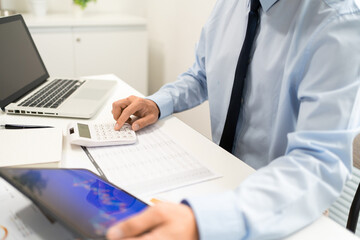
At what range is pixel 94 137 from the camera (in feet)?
2.83

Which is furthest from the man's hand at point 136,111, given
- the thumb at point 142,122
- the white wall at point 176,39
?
the white wall at point 176,39

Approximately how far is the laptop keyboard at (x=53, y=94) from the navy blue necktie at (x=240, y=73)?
54cm

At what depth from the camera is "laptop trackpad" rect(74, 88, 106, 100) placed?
117 centimetres

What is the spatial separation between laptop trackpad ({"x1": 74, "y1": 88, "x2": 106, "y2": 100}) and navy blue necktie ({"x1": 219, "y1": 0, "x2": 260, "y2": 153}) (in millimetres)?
470

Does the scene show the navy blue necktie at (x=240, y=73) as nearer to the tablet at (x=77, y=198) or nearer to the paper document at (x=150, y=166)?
the paper document at (x=150, y=166)

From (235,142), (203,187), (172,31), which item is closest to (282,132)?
(235,142)

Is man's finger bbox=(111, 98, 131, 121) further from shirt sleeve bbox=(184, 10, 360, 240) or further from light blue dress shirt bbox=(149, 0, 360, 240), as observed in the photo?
shirt sleeve bbox=(184, 10, 360, 240)

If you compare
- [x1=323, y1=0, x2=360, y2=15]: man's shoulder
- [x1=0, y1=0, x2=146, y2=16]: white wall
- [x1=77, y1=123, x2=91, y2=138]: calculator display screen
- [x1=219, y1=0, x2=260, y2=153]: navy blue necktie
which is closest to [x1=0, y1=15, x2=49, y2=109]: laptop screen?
[x1=77, y1=123, x2=91, y2=138]: calculator display screen

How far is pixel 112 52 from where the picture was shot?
2.46 meters

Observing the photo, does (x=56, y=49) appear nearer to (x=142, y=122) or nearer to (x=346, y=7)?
(x=142, y=122)

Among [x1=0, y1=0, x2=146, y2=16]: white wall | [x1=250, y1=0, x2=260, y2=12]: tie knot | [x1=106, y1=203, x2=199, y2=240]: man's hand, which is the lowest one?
[x1=106, y1=203, x2=199, y2=240]: man's hand

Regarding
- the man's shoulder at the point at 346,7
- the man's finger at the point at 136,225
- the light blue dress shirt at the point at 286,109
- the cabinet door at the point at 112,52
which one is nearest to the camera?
the man's finger at the point at 136,225

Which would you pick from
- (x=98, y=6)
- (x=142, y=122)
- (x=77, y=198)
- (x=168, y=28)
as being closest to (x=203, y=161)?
(x=142, y=122)

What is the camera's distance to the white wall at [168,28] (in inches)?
87.7
